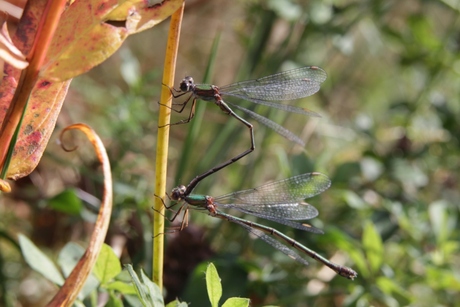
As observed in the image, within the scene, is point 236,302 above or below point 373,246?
below

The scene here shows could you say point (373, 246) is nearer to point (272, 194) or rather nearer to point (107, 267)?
point (272, 194)

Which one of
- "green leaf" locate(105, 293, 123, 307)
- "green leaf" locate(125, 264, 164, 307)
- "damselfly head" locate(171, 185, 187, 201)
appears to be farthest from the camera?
"damselfly head" locate(171, 185, 187, 201)

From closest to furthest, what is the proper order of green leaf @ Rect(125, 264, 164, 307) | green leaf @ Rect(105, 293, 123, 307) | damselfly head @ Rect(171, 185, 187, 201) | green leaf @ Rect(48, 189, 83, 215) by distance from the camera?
green leaf @ Rect(125, 264, 164, 307), green leaf @ Rect(105, 293, 123, 307), damselfly head @ Rect(171, 185, 187, 201), green leaf @ Rect(48, 189, 83, 215)

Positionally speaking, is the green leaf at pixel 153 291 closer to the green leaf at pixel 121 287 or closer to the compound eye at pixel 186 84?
the green leaf at pixel 121 287

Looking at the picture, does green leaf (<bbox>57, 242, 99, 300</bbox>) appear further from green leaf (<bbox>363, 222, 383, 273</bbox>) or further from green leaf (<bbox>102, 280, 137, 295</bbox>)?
green leaf (<bbox>363, 222, 383, 273</bbox>)

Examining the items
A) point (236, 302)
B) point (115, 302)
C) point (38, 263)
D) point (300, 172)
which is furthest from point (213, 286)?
point (300, 172)

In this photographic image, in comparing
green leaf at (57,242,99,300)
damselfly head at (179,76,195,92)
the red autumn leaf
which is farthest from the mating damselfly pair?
the red autumn leaf
